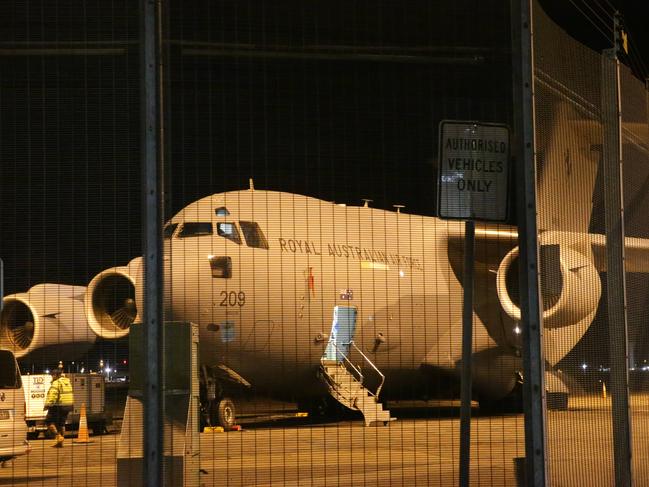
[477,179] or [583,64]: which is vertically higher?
[583,64]

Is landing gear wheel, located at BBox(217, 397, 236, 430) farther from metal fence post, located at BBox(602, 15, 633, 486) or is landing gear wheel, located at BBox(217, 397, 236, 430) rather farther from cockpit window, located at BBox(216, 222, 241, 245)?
metal fence post, located at BBox(602, 15, 633, 486)

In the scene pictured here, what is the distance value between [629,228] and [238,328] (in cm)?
737

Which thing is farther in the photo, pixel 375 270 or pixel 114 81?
pixel 375 270

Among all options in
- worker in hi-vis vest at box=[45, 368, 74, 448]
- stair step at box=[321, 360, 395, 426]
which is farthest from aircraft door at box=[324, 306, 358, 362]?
worker in hi-vis vest at box=[45, 368, 74, 448]

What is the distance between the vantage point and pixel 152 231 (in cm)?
524

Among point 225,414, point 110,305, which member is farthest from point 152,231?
point 110,305

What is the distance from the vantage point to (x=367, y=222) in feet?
45.9

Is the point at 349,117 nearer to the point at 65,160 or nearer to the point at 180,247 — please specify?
the point at 65,160

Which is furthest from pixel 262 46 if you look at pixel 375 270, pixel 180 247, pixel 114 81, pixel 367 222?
pixel 375 270

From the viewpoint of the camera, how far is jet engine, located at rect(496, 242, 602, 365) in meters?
6.51

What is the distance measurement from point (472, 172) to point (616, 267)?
6.81 feet

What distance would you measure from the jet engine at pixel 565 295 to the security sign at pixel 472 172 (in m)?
0.87

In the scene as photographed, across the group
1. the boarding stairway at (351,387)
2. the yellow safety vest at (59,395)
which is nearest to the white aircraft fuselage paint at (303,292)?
the boarding stairway at (351,387)

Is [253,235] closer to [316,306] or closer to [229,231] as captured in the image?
[229,231]
